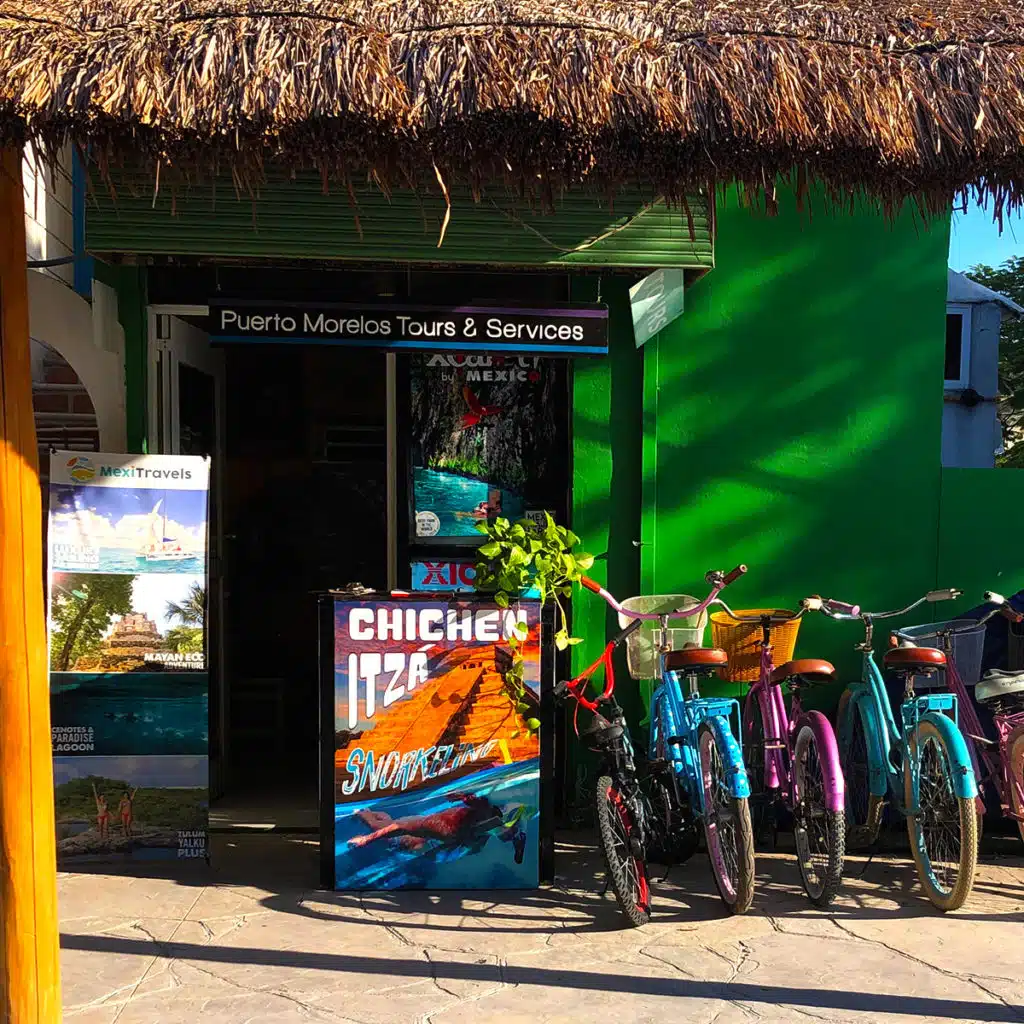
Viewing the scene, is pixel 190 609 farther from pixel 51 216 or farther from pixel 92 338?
pixel 51 216

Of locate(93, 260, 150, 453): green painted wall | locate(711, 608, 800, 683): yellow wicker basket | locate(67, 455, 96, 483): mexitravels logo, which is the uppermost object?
locate(93, 260, 150, 453): green painted wall

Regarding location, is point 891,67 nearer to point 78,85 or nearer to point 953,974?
point 78,85

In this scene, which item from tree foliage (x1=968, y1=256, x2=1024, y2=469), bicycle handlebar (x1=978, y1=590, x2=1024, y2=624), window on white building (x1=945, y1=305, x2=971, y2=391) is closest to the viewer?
bicycle handlebar (x1=978, y1=590, x2=1024, y2=624)

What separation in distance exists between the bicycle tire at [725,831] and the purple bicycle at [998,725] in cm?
118

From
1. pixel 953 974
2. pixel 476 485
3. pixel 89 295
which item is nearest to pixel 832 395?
pixel 476 485

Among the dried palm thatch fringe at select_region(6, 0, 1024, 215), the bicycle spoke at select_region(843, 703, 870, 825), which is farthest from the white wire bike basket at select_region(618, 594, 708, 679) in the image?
the dried palm thatch fringe at select_region(6, 0, 1024, 215)

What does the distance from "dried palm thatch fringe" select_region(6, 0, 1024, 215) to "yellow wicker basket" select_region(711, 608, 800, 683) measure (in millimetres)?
2118

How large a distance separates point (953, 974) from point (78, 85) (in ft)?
14.7

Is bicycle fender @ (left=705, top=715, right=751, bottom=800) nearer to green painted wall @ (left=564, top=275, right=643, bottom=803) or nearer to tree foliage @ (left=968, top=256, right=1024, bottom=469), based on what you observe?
green painted wall @ (left=564, top=275, right=643, bottom=803)

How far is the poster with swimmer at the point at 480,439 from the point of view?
263 inches

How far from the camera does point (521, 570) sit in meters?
5.34

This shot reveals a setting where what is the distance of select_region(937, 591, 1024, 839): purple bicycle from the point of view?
5.38 meters

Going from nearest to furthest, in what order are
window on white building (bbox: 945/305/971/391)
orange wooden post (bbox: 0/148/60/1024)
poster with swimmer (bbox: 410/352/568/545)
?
orange wooden post (bbox: 0/148/60/1024), poster with swimmer (bbox: 410/352/568/545), window on white building (bbox: 945/305/971/391)

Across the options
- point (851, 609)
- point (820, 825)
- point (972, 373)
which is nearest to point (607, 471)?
point (851, 609)
